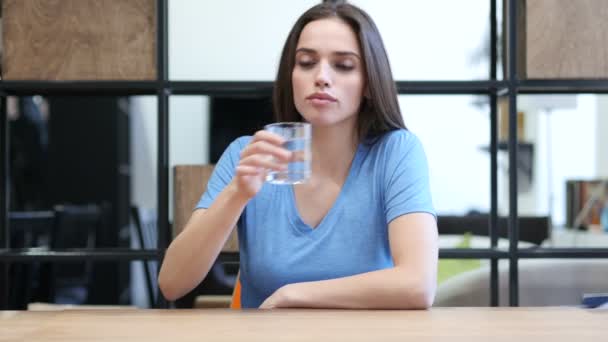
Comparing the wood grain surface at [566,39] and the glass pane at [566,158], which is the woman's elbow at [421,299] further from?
the glass pane at [566,158]

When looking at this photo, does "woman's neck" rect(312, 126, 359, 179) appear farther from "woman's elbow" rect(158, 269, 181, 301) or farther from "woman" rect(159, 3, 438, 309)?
"woman's elbow" rect(158, 269, 181, 301)

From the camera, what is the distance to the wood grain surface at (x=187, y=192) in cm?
189

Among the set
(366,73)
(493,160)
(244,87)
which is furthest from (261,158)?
(493,160)

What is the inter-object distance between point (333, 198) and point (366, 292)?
349 mm

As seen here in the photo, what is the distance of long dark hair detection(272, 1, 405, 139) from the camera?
1.50 metres

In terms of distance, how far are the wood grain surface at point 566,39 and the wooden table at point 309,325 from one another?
2.87 feet

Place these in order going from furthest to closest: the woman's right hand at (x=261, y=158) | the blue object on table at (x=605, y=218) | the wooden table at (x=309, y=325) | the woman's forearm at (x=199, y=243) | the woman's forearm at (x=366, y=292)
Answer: the blue object on table at (x=605, y=218)
the woman's forearm at (x=199, y=243)
the woman's forearm at (x=366, y=292)
the woman's right hand at (x=261, y=158)
the wooden table at (x=309, y=325)

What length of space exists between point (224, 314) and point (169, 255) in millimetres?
450

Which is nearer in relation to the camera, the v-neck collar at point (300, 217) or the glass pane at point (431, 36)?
the v-neck collar at point (300, 217)

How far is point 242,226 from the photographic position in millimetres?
1531

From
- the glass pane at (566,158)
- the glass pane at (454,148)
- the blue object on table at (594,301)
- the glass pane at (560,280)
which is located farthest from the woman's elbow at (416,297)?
the glass pane at (454,148)

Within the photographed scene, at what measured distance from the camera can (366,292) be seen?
121cm

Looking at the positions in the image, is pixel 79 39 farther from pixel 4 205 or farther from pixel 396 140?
pixel 396 140

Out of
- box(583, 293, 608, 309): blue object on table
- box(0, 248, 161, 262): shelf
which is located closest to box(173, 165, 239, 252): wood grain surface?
box(0, 248, 161, 262): shelf
